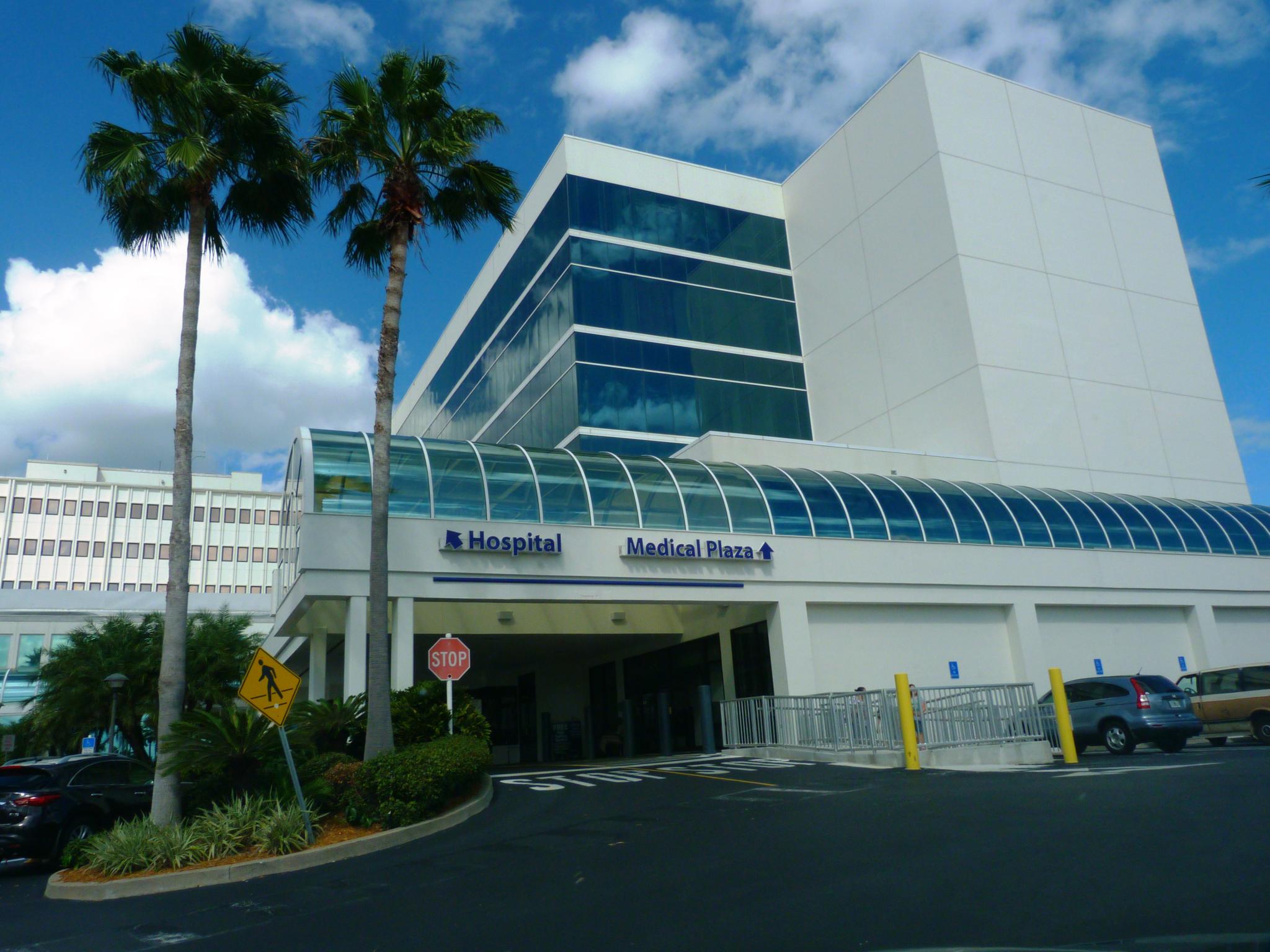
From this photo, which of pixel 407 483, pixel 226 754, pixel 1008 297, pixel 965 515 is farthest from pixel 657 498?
pixel 1008 297

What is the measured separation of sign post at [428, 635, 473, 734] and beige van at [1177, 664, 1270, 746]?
53.2 ft

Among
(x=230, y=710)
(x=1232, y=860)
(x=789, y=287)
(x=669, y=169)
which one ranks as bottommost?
(x=1232, y=860)

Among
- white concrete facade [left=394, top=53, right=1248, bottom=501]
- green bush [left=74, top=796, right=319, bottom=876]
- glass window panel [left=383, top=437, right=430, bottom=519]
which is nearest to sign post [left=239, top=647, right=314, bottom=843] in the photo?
green bush [left=74, top=796, right=319, bottom=876]

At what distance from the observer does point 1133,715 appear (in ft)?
67.3

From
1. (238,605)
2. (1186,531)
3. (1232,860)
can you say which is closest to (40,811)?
(1232,860)

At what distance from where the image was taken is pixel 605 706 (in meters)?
34.4

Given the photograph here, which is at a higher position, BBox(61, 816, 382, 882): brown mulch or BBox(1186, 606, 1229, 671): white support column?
BBox(1186, 606, 1229, 671): white support column

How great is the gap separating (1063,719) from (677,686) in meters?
13.4

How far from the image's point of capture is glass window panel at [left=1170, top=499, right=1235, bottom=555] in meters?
33.0

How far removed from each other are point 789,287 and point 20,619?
146 feet

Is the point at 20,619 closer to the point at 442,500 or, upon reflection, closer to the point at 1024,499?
the point at 442,500

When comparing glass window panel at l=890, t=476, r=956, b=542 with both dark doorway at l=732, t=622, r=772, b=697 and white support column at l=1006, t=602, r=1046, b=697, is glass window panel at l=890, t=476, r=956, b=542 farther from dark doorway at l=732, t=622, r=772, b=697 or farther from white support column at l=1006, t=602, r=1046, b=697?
dark doorway at l=732, t=622, r=772, b=697

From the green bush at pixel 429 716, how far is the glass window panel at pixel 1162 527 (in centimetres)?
2307

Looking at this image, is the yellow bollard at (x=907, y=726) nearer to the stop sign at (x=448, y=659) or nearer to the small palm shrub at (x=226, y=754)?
the stop sign at (x=448, y=659)
